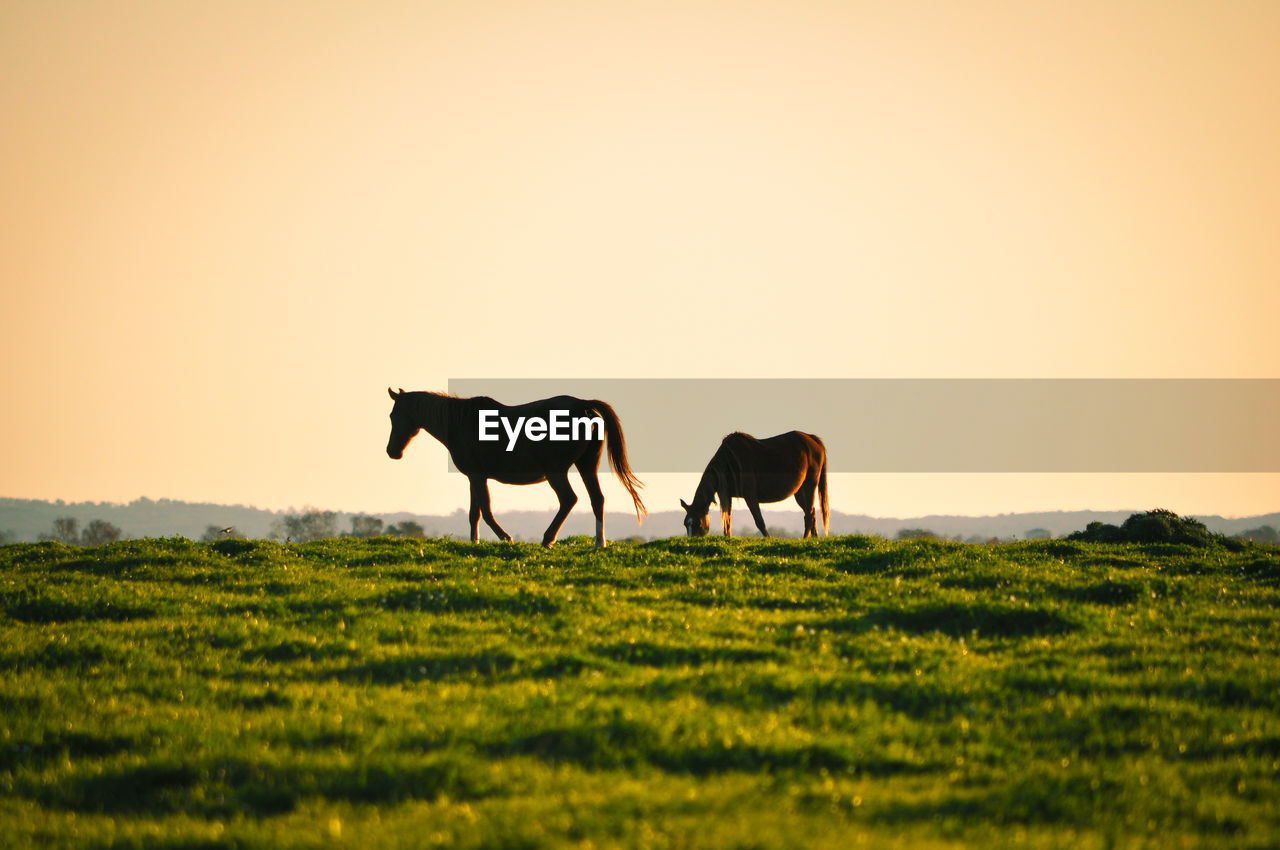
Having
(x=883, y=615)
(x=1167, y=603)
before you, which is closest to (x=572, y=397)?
(x=883, y=615)

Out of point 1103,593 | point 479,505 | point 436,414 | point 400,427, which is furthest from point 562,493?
point 1103,593

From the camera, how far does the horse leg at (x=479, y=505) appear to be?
82.9 ft

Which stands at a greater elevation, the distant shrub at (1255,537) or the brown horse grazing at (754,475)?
the brown horse grazing at (754,475)

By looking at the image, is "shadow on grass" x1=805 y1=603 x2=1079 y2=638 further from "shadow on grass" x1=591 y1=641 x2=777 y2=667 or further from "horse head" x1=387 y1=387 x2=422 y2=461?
"horse head" x1=387 y1=387 x2=422 y2=461

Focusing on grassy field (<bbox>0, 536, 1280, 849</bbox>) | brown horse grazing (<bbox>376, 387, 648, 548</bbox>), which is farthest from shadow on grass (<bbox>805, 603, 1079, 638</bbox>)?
brown horse grazing (<bbox>376, 387, 648, 548</bbox>)

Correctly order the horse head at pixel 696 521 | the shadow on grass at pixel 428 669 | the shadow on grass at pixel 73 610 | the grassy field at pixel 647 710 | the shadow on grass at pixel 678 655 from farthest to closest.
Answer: the horse head at pixel 696 521
the shadow on grass at pixel 73 610
the shadow on grass at pixel 678 655
the shadow on grass at pixel 428 669
the grassy field at pixel 647 710

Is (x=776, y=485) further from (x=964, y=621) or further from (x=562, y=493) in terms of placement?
(x=964, y=621)

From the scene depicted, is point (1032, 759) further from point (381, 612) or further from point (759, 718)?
point (381, 612)

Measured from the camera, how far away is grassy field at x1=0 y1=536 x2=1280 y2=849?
759 centimetres

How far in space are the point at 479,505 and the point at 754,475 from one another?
985cm

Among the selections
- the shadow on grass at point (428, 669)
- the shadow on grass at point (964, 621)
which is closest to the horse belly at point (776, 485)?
the shadow on grass at point (964, 621)

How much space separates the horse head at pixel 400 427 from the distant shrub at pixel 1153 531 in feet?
59.5

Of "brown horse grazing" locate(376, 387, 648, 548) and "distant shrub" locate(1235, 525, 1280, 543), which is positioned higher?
"brown horse grazing" locate(376, 387, 648, 548)

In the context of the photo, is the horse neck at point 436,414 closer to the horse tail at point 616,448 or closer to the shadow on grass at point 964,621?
the horse tail at point 616,448
